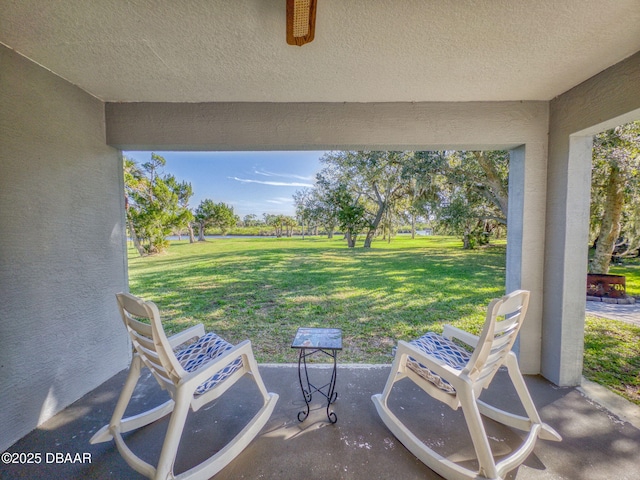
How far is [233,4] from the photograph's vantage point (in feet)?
4.00

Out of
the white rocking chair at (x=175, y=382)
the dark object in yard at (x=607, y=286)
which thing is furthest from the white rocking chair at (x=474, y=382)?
the dark object in yard at (x=607, y=286)

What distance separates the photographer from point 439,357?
1.65 meters

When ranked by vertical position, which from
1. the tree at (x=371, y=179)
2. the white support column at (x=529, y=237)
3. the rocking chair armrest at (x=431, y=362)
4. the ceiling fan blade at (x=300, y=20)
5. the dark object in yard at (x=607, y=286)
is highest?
the tree at (x=371, y=179)

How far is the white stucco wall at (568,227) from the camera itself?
194 centimetres

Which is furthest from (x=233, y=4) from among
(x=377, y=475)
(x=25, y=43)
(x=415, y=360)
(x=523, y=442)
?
(x=523, y=442)

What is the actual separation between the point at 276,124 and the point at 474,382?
231 cm

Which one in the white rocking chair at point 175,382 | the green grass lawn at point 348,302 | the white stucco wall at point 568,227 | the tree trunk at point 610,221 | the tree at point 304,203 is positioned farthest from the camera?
the tree at point 304,203

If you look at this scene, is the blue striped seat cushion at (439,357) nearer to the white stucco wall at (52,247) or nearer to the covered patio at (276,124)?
the covered patio at (276,124)

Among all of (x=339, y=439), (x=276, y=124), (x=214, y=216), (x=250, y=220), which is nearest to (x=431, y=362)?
(x=339, y=439)

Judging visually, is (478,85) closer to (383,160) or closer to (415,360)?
(415,360)

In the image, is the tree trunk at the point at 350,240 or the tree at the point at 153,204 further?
the tree trunk at the point at 350,240

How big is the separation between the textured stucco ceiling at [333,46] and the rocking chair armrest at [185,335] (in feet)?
5.90

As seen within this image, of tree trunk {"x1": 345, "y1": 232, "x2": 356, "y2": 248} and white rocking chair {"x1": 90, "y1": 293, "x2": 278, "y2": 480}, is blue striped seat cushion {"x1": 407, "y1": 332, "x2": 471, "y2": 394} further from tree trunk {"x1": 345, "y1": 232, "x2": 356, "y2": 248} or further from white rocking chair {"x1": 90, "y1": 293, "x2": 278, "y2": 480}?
tree trunk {"x1": 345, "y1": 232, "x2": 356, "y2": 248}

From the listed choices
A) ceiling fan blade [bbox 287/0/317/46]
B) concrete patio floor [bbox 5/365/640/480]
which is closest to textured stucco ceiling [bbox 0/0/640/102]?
ceiling fan blade [bbox 287/0/317/46]
